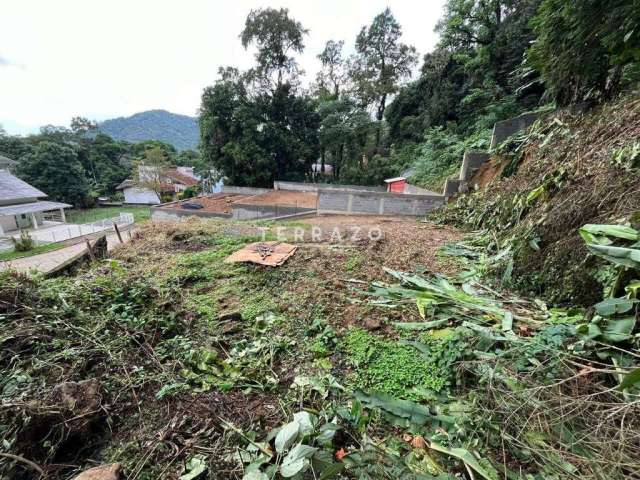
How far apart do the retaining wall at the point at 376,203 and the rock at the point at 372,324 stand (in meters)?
6.00

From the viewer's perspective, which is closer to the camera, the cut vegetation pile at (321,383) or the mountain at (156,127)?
the cut vegetation pile at (321,383)

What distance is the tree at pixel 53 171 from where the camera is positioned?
19.8m

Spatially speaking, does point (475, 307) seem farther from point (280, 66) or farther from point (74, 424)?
point (280, 66)

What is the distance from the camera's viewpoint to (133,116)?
62281 mm

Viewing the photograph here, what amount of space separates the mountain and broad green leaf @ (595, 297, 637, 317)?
65232 mm

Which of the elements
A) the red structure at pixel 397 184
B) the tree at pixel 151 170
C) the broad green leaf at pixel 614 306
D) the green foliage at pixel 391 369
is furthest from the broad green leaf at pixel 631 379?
the tree at pixel 151 170

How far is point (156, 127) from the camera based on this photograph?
61.8m

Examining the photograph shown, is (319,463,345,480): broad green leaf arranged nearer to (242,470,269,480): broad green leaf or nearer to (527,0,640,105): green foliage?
(242,470,269,480): broad green leaf

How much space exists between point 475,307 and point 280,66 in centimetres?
1931

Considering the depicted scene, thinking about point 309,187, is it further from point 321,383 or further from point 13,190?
point 13,190

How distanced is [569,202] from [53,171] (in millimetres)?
30318

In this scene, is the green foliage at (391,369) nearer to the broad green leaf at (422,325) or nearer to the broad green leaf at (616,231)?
the broad green leaf at (422,325)

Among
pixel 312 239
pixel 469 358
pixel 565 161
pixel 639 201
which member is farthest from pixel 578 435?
pixel 312 239

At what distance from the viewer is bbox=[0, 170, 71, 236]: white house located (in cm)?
1406
